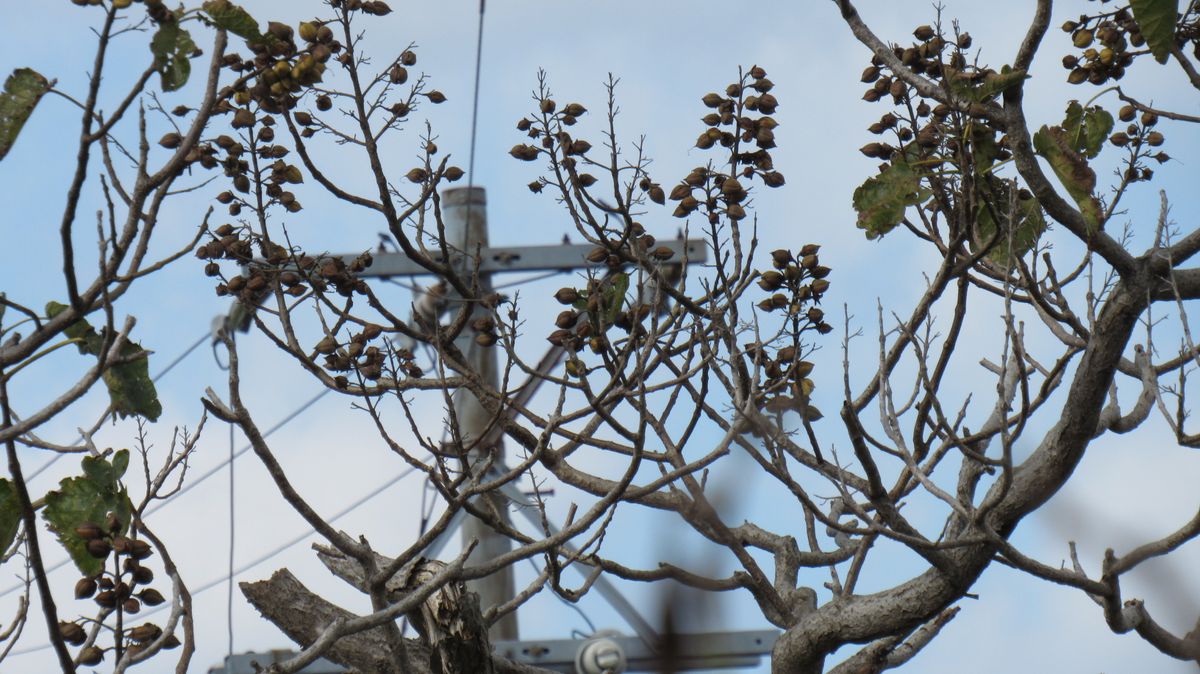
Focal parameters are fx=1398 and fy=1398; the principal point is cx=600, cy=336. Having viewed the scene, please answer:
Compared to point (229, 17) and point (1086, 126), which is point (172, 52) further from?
point (1086, 126)

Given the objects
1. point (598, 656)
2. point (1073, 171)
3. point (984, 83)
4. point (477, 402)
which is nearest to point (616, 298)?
point (984, 83)

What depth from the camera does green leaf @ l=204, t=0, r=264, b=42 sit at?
9.14 feet

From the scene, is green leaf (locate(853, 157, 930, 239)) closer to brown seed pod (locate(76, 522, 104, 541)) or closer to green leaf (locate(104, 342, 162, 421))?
green leaf (locate(104, 342, 162, 421))

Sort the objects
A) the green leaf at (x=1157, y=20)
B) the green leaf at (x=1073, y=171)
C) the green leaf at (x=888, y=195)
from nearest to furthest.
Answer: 1. the green leaf at (x=1157, y=20)
2. the green leaf at (x=1073, y=171)
3. the green leaf at (x=888, y=195)

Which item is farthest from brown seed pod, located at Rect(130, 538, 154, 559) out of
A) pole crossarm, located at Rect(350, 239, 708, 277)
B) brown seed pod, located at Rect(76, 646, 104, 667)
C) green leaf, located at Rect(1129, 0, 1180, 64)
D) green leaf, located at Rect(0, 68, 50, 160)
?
pole crossarm, located at Rect(350, 239, 708, 277)

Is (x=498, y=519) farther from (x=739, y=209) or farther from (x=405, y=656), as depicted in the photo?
(x=739, y=209)

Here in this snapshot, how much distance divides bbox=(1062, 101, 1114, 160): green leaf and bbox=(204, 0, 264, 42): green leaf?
8.25ft

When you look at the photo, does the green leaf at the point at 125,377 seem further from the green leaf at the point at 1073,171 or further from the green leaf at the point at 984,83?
the green leaf at the point at 1073,171

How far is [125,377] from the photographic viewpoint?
10.2 ft

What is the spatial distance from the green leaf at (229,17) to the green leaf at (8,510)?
3.47 ft

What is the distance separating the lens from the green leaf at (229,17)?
2785 mm

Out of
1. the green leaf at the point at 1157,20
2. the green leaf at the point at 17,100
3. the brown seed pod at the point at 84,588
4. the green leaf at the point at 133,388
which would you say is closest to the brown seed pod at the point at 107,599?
the brown seed pod at the point at 84,588

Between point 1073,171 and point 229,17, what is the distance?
7.70ft

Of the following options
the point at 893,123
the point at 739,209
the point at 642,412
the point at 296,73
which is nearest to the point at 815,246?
the point at 739,209
